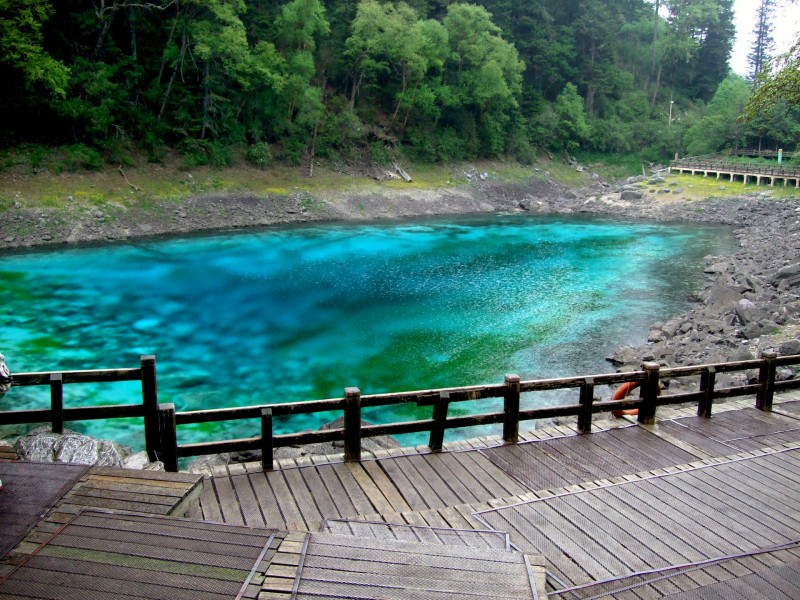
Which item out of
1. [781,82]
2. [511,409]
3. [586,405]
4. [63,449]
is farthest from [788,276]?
[63,449]

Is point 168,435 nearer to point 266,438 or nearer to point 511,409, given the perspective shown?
point 266,438

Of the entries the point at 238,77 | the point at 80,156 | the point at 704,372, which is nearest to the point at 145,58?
the point at 238,77

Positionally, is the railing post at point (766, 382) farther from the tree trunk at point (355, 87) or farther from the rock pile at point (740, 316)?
the tree trunk at point (355, 87)

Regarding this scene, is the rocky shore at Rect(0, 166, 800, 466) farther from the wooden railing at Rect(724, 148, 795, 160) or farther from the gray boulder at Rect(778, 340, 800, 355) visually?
the wooden railing at Rect(724, 148, 795, 160)

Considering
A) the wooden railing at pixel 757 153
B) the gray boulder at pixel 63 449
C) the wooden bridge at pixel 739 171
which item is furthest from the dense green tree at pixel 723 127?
the gray boulder at pixel 63 449

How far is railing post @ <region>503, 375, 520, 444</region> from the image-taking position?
8094mm

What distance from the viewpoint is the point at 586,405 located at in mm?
8609

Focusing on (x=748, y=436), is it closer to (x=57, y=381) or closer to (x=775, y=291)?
(x=57, y=381)

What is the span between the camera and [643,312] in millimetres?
23375

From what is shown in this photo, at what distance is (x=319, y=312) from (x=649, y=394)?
15.1 m

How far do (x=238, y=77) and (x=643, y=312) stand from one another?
3065 centimetres

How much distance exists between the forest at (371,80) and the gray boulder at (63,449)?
17.6 metres

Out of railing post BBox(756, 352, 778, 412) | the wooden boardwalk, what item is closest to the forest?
railing post BBox(756, 352, 778, 412)

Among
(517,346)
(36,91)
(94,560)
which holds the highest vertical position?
(36,91)
